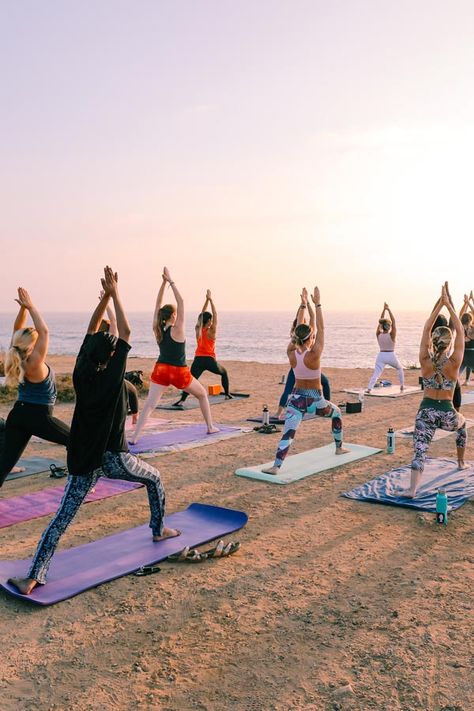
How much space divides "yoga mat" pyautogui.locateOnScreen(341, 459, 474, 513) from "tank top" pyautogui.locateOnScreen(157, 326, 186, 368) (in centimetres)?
361

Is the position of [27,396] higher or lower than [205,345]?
lower

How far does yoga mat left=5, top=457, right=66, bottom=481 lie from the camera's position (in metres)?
8.34

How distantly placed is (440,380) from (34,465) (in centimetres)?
559

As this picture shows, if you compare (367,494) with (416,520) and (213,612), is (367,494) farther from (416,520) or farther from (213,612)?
(213,612)

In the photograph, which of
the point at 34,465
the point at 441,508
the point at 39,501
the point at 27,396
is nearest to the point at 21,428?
the point at 27,396

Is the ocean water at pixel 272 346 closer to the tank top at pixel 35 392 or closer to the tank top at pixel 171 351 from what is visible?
the tank top at pixel 171 351

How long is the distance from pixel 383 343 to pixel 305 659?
1235 cm

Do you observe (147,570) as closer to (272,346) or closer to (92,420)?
(92,420)

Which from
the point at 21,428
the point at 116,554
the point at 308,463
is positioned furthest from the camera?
the point at 308,463

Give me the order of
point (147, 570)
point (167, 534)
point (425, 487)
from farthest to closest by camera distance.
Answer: point (425, 487) → point (167, 534) → point (147, 570)

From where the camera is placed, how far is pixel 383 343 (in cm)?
1561

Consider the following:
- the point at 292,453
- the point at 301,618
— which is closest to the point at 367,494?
the point at 292,453

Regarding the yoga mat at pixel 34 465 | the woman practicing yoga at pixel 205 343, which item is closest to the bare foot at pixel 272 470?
the yoga mat at pixel 34 465

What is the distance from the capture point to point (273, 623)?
435 cm
